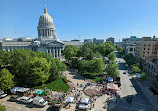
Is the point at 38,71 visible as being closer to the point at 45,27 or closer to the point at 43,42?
the point at 43,42

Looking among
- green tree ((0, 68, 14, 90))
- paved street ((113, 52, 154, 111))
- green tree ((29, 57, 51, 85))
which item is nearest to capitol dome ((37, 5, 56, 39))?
green tree ((29, 57, 51, 85))

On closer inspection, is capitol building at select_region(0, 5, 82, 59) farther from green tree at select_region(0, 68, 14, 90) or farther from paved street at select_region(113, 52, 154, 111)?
paved street at select_region(113, 52, 154, 111)

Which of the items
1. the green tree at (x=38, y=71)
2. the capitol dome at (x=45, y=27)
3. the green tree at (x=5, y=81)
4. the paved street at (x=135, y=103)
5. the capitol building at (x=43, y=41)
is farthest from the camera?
the capitol dome at (x=45, y=27)

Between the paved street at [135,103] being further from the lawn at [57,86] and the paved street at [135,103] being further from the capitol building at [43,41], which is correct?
the capitol building at [43,41]

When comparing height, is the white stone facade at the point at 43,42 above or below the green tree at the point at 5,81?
above

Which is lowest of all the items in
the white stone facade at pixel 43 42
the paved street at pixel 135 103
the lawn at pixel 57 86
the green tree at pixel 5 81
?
the paved street at pixel 135 103

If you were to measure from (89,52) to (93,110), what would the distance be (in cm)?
4669

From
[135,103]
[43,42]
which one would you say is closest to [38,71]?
[135,103]

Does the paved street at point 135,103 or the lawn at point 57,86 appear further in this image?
the lawn at point 57,86

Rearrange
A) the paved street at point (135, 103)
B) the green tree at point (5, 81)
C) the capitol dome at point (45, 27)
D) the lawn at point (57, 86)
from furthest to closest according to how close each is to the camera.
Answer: the capitol dome at point (45, 27) < the lawn at point (57, 86) < the green tree at point (5, 81) < the paved street at point (135, 103)

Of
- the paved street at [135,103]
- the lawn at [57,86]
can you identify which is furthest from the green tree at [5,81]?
the paved street at [135,103]

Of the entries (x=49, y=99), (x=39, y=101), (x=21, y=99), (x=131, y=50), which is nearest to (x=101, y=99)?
(x=49, y=99)

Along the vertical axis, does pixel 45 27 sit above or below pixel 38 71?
above

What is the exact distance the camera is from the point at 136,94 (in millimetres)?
31141
